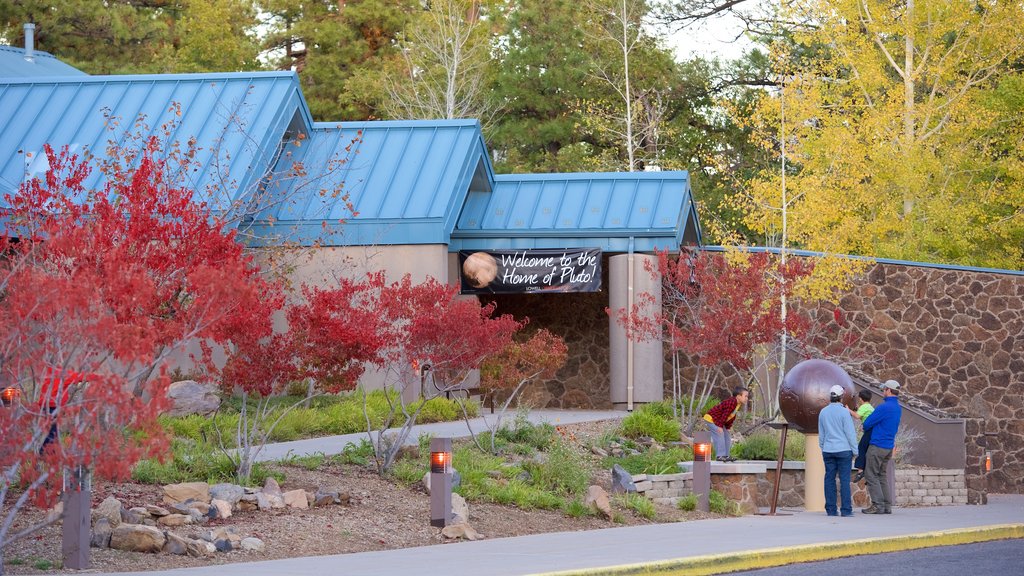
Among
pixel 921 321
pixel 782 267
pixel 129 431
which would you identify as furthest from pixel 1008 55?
pixel 129 431

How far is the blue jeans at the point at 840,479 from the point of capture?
1589cm

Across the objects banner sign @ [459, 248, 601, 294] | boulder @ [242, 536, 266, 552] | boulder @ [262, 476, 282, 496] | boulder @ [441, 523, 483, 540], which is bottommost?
boulder @ [441, 523, 483, 540]

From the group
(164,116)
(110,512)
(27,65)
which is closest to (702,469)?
(110,512)

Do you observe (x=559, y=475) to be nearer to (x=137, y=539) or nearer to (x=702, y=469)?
(x=702, y=469)

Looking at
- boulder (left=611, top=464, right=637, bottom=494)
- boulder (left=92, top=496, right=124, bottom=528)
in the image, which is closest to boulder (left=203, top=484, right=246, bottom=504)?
boulder (left=92, top=496, right=124, bottom=528)

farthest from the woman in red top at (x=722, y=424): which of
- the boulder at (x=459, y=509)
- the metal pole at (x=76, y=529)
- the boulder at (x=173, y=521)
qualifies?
the metal pole at (x=76, y=529)

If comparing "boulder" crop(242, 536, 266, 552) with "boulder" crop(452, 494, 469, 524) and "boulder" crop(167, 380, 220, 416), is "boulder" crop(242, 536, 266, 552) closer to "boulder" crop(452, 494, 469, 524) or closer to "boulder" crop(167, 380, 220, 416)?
"boulder" crop(452, 494, 469, 524)

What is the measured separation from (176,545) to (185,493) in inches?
66.8

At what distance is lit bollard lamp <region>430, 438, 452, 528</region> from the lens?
13008 millimetres

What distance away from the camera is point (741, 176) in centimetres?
3631

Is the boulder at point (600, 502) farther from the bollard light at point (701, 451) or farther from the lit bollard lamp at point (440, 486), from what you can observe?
the lit bollard lamp at point (440, 486)

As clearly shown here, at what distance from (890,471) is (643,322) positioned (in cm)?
541

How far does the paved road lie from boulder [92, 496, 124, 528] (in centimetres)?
529

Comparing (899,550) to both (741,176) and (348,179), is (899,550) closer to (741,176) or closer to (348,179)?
(348,179)
